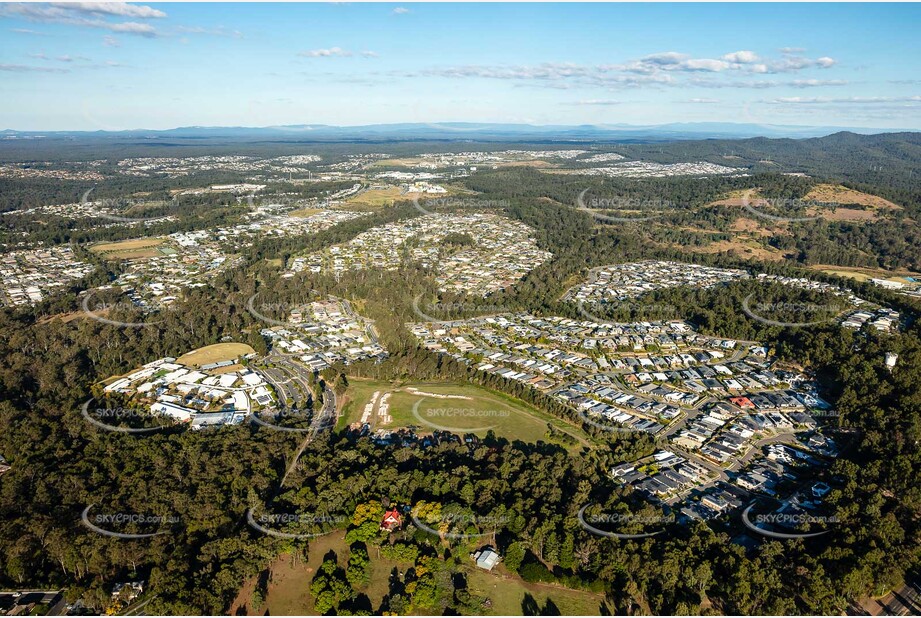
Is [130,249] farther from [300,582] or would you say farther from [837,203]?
[837,203]

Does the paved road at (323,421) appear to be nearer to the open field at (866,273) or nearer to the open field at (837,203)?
the open field at (866,273)

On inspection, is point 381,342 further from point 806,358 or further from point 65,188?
point 65,188

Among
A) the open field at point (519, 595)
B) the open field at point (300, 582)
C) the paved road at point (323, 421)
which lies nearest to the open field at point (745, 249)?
the paved road at point (323, 421)

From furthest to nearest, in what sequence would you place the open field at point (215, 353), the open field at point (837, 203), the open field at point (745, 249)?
1. the open field at point (837, 203)
2. the open field at point (745, 249)
3. the open field at point (215, 353)

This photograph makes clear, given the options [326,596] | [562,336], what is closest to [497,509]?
[326,596]

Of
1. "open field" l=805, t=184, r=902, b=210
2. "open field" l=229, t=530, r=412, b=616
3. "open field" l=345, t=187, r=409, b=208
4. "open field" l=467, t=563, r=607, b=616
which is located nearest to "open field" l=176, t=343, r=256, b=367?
"open field" l=229, t=530, r=412, b=616

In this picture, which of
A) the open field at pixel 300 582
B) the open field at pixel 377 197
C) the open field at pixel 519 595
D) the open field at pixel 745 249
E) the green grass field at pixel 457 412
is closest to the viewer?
the open field at pixel 519 595

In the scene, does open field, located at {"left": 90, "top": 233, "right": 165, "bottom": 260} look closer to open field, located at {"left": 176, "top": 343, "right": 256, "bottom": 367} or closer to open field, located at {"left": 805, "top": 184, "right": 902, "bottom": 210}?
open field, located at {"left": 176, "top": 343, "right": 256, "bottom": 367}
